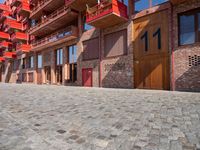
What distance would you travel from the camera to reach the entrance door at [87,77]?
19.2 meters

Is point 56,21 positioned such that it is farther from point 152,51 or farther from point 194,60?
point 194,60

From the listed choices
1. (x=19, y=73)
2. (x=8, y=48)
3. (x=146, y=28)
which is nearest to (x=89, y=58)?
(x=146, y=28)

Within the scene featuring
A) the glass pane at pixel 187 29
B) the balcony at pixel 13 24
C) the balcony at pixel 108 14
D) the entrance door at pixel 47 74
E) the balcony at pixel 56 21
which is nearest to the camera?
the glass pane at pixel 187 29

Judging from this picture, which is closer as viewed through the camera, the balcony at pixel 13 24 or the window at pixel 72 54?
the window at pixel 72 54

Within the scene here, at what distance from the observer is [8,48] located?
3934 centimetres

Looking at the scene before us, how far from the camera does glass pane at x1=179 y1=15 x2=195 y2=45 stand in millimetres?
11961

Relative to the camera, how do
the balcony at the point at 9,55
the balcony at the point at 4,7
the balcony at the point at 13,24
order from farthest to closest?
1. the balcony at the point at 4,7
2. the balcony at the point at 9,55
3. the balcony at the point at 13,24

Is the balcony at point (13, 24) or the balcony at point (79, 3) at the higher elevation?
the balcony at point (13, 24)

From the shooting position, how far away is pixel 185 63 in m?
12.0

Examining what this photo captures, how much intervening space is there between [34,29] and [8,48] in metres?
16.1

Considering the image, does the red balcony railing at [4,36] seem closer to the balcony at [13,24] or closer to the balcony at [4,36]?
the balcony at [4,36]

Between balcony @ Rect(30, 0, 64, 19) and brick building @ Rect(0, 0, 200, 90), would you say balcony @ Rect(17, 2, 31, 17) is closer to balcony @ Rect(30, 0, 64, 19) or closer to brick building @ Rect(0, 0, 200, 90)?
balcony @ Rect(30, 0, 64, 19)

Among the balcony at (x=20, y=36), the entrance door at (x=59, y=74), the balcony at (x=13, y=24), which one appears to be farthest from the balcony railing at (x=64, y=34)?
the balcony at (x=13, y=24)

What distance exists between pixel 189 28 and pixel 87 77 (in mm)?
11012
